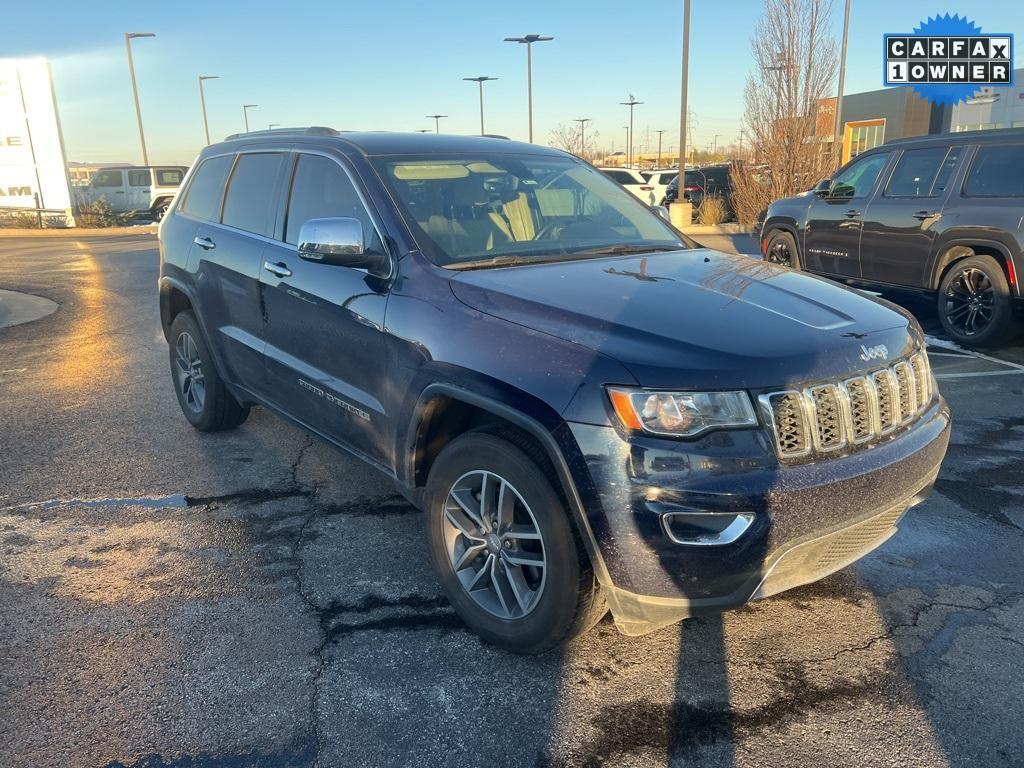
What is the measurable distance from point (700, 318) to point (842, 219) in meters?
6.91

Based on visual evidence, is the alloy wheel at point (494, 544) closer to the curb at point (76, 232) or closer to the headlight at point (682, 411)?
the headlight at point (682, 411)

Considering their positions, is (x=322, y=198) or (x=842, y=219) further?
(x=842, y=219)

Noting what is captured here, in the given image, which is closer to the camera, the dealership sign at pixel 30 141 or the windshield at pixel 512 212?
the windshield at pixel 512 212


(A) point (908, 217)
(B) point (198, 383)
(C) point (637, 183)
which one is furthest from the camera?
(C) point (637, 183)

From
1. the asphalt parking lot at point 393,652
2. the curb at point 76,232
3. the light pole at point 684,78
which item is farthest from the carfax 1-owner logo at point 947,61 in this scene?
the curb at point 76,232

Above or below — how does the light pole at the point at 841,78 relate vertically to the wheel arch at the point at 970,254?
above

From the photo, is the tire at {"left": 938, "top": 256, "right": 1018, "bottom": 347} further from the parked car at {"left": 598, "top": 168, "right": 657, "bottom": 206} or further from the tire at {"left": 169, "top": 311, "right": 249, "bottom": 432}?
the parked car at {"left": 598, "top": 168, "right": 657, "bottom": 206}

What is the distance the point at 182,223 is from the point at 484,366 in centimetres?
330

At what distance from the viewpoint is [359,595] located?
3.36m

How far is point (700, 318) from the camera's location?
2732 millimetres

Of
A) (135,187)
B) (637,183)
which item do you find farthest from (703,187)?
(135,187)

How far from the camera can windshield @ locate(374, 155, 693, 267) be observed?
345 centimetres

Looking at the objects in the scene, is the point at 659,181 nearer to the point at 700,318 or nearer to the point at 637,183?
the point at 637,183

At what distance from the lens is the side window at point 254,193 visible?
4266 mm
